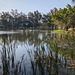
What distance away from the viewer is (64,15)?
79.2 feet

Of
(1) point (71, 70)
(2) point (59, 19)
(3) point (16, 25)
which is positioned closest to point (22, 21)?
(3) point (16, 25)

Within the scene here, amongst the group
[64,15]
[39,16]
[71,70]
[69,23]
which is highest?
[39,16]

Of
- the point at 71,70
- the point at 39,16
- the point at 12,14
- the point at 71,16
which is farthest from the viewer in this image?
the point at 12,14

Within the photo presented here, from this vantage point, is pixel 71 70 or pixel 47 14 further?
pixel 47 14

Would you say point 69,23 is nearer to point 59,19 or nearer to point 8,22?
point 59,19

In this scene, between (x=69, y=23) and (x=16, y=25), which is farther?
(x=16, y=25)

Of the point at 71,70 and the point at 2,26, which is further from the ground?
the point at 2,26

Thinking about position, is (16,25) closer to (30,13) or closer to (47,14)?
(30,13)

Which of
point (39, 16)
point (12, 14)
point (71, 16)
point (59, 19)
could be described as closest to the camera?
point (71, 16)

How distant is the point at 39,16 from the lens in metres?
60.0

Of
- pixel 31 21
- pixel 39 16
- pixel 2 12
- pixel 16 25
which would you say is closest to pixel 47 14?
pixel 39 16

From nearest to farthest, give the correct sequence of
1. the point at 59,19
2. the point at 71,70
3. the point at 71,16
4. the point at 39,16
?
Answer: the point at 71,70
the point at 71,16
the point at 59,19
the point at 39,16

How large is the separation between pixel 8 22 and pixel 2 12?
31.3 feet

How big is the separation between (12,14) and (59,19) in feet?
149
